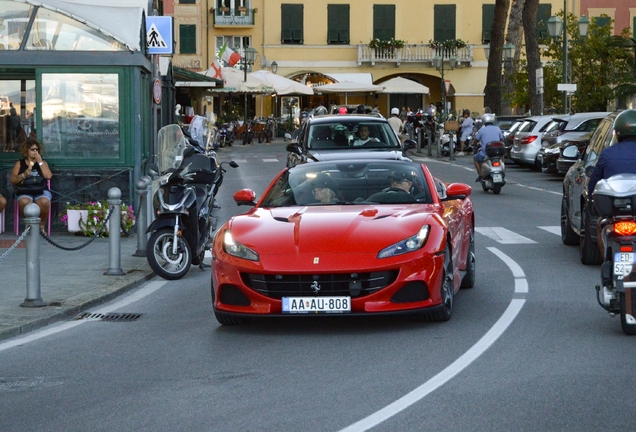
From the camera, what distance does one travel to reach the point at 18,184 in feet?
54.9

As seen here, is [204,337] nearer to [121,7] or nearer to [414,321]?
[414,321]

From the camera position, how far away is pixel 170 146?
1455 cm

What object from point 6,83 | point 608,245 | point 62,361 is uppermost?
point 6,83

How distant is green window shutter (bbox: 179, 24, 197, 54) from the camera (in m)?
71.9

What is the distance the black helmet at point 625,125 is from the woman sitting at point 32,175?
28.7 ft

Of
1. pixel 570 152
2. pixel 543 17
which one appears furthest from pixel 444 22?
pixel 570 152

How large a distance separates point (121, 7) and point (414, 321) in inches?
384

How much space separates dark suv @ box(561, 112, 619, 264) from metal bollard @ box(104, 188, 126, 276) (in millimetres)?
4716

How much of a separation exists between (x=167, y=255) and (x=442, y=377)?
20.6ft

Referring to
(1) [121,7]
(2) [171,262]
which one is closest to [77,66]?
(1) [121,7]

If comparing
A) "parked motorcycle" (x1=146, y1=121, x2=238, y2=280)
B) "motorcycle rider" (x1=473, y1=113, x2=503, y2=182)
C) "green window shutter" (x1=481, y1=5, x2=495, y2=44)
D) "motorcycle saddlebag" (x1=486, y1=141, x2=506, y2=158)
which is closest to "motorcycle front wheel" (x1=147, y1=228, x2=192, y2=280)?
"parked motorcycle" (x1=146, y1=121, x2=238, y2=280)

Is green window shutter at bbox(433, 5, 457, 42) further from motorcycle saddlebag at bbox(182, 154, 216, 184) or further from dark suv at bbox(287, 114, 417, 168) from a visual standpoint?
motorcycle saddlebag at bbox(182, 154, 216, 184)

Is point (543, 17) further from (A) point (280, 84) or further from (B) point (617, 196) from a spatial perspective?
(B) point (617, 196)

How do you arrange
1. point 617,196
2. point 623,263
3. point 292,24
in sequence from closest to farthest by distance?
point 623,263, point 617,196, point 292,24
